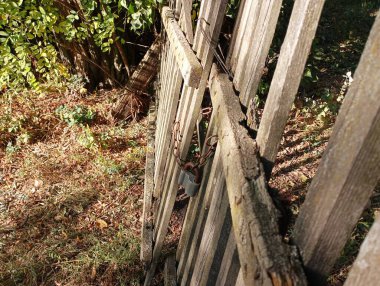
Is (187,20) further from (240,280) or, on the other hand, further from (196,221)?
(240,280)

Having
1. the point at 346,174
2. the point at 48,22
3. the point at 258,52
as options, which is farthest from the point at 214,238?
the point at 48,22

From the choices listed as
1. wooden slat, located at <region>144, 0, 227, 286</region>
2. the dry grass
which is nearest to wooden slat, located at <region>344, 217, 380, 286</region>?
wooden slat, located at <region>144, 0, 227, 286</region>

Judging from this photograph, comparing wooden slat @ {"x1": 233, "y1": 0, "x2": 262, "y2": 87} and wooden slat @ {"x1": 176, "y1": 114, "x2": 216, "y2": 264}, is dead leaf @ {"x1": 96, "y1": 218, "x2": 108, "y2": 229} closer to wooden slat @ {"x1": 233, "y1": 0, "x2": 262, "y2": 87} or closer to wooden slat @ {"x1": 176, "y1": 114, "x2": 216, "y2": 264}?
wooden slat @ {"x1": 176, "y1": 114, "x2": 216, "y2": 264}

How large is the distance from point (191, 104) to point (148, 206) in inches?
54.5

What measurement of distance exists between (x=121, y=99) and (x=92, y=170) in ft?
3.89

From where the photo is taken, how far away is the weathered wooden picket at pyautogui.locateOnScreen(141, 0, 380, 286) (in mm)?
736

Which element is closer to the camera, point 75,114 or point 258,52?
point 258,52

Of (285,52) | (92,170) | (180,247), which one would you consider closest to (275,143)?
(285,52)

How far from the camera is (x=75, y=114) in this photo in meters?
4.65

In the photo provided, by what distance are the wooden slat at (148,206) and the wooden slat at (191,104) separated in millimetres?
120

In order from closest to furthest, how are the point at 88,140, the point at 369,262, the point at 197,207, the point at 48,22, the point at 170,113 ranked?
the point at 369,262 → the point at 197,207 → the point at 170,113 → the point at 48,22 → the point at 88,140

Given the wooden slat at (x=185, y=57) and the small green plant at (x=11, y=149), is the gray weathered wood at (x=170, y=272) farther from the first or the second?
the small green plant at (x=11, y=149)

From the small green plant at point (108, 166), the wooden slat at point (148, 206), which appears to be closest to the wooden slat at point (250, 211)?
the wooden slat at point (148, 206)

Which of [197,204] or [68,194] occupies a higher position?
[197,204]
